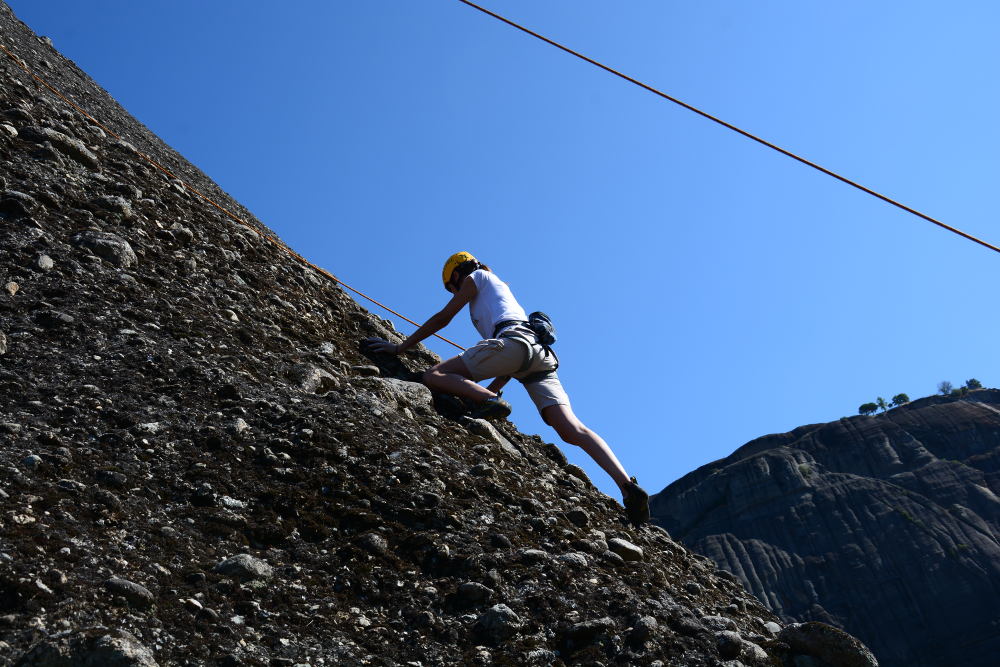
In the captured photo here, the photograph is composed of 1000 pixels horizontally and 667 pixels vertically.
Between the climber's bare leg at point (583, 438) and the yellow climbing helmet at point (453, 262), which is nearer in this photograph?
the climber's bare leg at point (583, 438)

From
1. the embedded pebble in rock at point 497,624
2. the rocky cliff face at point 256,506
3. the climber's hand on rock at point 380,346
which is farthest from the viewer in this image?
the climber's hand on rock at point 380,346

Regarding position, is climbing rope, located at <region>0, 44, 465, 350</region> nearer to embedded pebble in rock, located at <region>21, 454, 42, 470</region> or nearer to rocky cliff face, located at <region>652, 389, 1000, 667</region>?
embedded pebble in rock, located at <region>21, 454, 42, 470</region>

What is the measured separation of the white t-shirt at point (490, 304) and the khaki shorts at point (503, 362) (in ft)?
1.12

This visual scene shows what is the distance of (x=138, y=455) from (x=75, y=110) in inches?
286

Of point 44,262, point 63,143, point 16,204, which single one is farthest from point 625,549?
point 63,143

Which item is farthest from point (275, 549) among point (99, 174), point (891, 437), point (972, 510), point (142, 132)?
point (891, 437)

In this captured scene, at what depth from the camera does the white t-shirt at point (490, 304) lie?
744 centimetres

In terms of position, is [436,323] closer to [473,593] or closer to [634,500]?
[634,500]

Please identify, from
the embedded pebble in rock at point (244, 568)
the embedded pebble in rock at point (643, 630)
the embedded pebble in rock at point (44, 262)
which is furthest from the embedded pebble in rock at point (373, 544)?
the embedded pebble in rock at point (44, 262)

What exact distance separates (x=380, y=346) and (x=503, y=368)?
1243 mm

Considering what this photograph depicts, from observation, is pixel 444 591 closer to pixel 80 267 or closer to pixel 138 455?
pixel 138 455

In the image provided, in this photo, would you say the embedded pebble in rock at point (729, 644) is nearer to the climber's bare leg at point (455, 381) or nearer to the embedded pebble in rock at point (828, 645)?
the embedded pebble in rock at point (828, 645)

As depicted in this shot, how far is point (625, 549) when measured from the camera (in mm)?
5633

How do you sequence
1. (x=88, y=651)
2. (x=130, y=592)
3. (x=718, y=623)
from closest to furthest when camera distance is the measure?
(x=88, y=651) → (x=130, y=592) → (x=718, y=623)
